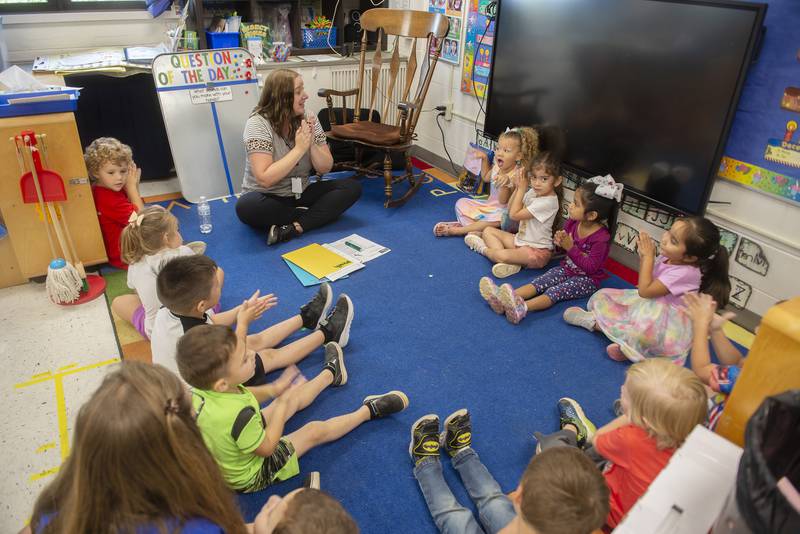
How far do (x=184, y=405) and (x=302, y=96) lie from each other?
7.27 feet

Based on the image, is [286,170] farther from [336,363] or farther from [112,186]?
[336,363]

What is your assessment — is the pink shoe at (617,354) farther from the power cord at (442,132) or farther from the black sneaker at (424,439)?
the power cord at (442,132)

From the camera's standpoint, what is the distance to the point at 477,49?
138 inches

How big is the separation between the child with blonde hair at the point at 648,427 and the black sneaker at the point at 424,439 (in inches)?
19.1

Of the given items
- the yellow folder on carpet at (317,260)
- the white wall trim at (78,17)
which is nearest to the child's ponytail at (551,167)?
the yellow folder on carpet at (317,260)

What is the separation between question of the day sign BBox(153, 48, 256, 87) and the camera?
322 cm

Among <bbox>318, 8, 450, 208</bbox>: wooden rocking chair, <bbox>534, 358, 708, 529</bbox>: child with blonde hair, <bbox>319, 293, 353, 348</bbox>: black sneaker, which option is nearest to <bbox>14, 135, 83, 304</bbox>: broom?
<bbox>319, 293, 353, 348</bbox>: black sneaker

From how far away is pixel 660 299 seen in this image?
7.02 feet

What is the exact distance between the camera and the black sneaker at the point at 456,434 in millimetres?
1665

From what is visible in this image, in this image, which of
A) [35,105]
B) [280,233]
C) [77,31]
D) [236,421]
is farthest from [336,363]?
[77,31]

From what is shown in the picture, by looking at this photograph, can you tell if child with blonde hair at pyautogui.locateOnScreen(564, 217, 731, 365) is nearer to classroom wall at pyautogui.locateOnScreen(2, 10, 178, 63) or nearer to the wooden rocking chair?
the wooden rocking chair

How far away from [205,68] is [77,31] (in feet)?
3.66

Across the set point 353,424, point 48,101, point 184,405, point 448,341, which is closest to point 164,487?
point 184,405

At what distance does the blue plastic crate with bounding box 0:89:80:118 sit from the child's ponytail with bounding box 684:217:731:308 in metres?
2.67
